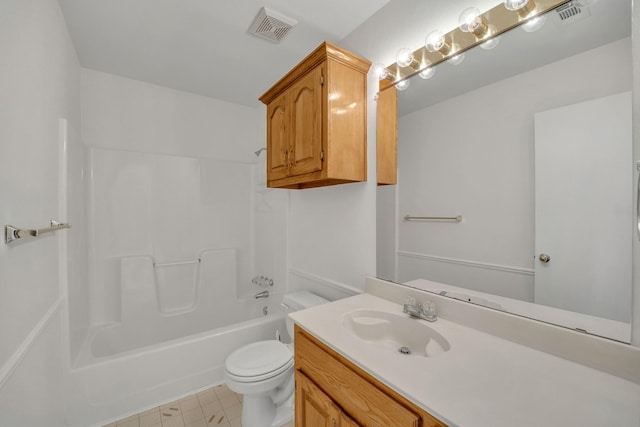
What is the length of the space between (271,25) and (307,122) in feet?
2.29

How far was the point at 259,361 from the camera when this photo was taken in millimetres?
1518

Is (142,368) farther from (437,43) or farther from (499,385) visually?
(437,43)

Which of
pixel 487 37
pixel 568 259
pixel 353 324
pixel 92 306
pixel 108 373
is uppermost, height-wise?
pixel 487 37

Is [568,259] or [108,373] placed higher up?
[568,259]

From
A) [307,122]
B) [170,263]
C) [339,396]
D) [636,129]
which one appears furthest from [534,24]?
[170,263]

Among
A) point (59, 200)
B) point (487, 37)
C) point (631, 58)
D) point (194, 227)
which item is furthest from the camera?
point (194, 227)

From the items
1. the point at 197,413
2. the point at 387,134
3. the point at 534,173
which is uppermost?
the point at 387,134

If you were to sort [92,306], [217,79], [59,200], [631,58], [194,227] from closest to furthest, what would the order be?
[631,58]
[59,200]
[92,306]
[217,79]
[194,227]

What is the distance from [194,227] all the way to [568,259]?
9.16 ft

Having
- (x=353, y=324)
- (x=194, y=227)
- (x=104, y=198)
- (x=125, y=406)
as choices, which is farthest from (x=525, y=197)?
(x=104, y=198)

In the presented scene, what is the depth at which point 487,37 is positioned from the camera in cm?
108

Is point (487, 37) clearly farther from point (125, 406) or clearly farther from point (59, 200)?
point (125, 406)

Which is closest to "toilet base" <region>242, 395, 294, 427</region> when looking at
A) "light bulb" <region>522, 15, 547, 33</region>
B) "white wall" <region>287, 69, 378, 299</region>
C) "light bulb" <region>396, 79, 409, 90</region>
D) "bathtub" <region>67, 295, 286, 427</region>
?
"bathtub" <region>67, 295, 286, 427</region>

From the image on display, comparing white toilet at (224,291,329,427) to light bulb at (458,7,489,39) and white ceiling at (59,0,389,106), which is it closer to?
light bulb at (458,7,489,39)
